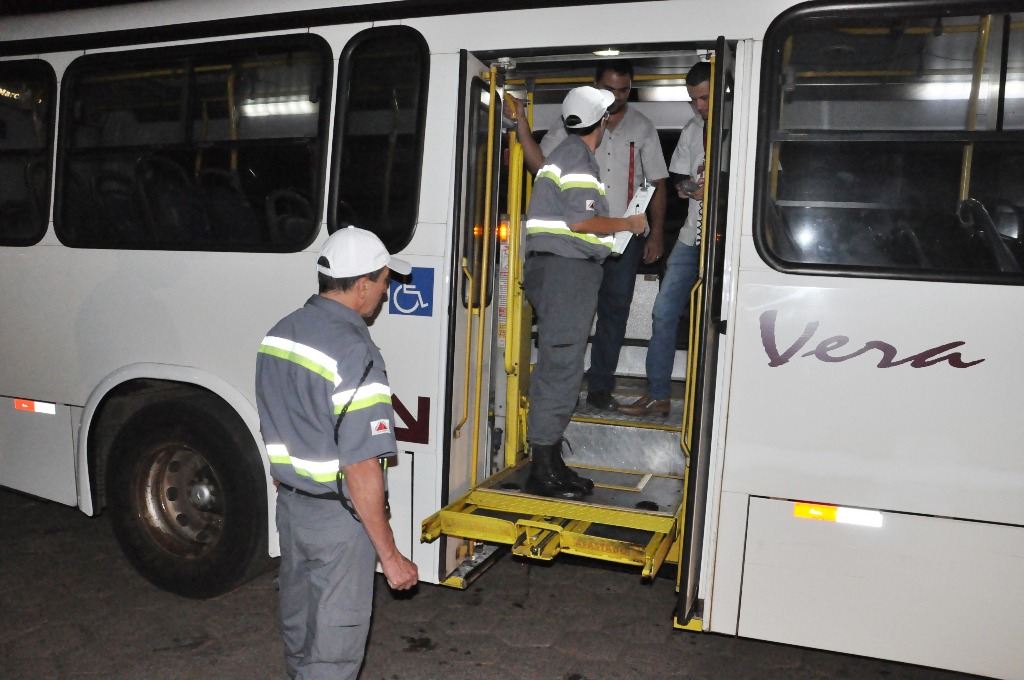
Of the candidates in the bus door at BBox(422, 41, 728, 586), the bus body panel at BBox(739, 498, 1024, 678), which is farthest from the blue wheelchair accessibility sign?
Result: the bus body panel at BBox(739, 498, 1024, 678)

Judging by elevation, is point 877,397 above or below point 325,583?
above

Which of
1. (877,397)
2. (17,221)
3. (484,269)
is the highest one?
(17,221)

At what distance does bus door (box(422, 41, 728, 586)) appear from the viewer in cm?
337

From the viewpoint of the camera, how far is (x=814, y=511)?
123 inches

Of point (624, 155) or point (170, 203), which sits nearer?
point (170, 203)

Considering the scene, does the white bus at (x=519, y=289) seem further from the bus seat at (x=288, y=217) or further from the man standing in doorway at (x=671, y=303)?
the man standing in doorway at (x=671, y=303)

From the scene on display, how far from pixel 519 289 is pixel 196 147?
1672 millimetres

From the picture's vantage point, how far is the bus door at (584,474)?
133 inches

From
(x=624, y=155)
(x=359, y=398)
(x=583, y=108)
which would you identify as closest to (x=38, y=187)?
(x=583, y=108)

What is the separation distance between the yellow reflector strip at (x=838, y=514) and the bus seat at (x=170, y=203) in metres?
2.86

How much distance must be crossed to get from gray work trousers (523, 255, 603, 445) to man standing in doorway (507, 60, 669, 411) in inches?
36.4

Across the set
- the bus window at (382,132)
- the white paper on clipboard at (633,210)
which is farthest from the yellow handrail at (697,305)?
the bus window at (382,132)

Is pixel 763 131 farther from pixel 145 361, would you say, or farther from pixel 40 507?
pixel 40 507

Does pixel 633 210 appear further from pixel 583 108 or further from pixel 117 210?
pixel 117 210
